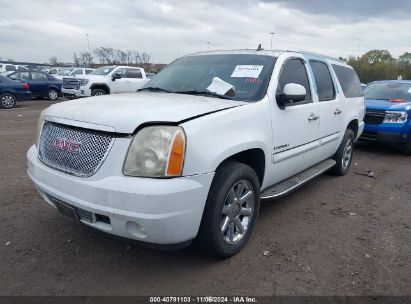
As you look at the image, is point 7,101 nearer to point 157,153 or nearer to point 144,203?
point 157,153

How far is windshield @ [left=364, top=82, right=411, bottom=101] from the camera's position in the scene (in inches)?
330

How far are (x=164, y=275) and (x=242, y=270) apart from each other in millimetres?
664

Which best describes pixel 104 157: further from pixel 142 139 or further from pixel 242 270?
pixel 242 270

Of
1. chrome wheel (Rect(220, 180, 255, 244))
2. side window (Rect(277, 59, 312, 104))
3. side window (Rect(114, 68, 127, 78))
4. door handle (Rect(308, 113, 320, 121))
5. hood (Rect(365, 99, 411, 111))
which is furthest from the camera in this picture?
side window (Rect(114, 68, 127, 78))

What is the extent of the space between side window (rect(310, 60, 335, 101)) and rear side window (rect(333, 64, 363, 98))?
436 millimetres

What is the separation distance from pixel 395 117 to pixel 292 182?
15.5ft

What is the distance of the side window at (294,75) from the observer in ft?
12.6

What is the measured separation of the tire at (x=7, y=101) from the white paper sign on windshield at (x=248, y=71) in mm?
13864

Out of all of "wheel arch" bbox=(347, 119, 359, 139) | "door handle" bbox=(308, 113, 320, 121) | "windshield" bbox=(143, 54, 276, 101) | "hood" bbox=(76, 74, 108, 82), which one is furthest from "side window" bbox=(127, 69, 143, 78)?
"door handle" bbox=(308, 113, 320, 121)

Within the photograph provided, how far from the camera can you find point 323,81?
16.0 feet

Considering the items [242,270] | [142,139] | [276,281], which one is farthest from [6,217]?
[276,281]

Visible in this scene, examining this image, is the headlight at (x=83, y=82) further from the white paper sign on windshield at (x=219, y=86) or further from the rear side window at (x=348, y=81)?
the white paper sign on windshield at (x=219, y=86)

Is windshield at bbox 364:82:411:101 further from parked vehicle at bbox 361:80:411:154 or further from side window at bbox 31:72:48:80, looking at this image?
side window at bbox 31:72:48:80

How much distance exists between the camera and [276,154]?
3631 mm
